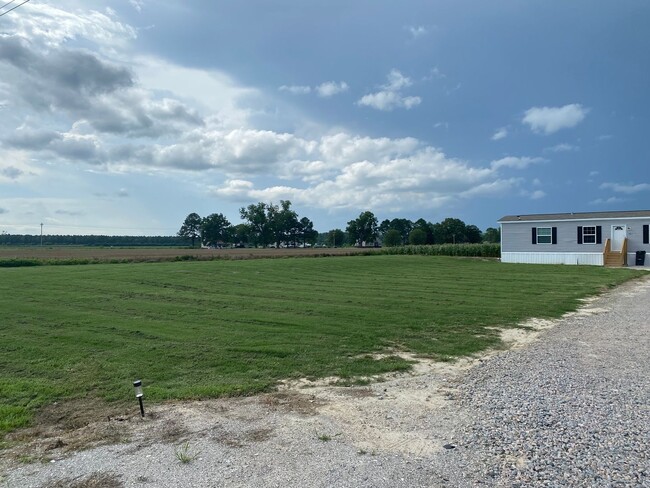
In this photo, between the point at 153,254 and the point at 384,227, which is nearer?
the point at 153,254

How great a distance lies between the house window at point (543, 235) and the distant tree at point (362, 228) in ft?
199

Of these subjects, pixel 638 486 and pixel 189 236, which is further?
pixel 189 236

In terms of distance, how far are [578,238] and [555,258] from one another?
188cm

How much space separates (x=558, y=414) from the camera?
4.26 metres

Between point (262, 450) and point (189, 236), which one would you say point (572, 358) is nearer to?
point (262, 450)

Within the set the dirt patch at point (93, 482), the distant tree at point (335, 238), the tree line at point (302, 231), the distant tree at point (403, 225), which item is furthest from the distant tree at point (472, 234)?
the dirt patch at point (93, 482)

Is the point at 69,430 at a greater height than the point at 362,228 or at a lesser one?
lesser

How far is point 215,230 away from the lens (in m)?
105

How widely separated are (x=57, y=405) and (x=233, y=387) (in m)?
2.04

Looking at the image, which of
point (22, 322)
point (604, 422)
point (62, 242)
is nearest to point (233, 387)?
point (604, 422)

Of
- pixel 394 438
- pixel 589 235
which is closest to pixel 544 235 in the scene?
pixel 589 235

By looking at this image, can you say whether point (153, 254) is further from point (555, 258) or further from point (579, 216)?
point (579, 216)

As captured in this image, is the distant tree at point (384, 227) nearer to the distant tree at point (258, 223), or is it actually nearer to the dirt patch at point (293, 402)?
the distant tree at point (258, 223)

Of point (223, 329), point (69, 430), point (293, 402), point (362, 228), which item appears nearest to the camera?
point (69, 430)
